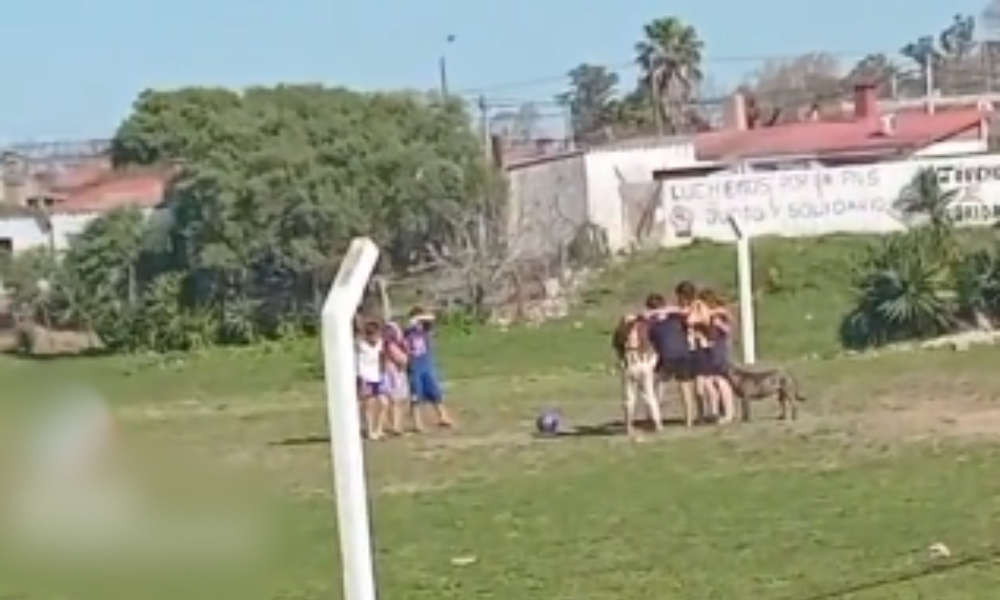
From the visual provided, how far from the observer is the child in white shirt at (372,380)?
21.8 meters

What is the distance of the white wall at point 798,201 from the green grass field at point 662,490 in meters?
19.7

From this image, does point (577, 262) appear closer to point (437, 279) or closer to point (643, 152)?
point (437, 279)

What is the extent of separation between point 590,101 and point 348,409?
89.0m

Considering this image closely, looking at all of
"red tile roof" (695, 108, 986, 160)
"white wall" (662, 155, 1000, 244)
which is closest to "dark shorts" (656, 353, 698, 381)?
"white wall" (662, 155, 1000, 244)

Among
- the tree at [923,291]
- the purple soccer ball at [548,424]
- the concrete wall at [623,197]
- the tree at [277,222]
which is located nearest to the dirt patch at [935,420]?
the purple soccer ball at [548,424]

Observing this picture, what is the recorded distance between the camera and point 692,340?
2038cm

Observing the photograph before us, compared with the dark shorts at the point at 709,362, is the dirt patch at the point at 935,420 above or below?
below

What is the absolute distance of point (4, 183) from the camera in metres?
69.7

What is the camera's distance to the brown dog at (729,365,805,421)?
68.1ft

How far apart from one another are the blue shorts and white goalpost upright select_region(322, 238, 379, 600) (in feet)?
51.9

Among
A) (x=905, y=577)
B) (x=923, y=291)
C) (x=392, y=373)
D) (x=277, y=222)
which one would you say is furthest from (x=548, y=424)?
(x=277, y=222)

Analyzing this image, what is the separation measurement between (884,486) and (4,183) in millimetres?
56966

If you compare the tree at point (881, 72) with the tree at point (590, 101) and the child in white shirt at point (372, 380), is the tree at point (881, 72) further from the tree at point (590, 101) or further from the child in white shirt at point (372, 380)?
the child in white shirt at point (372, 380)

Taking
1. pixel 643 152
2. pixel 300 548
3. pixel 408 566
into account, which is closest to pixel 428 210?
pixel 643 152
